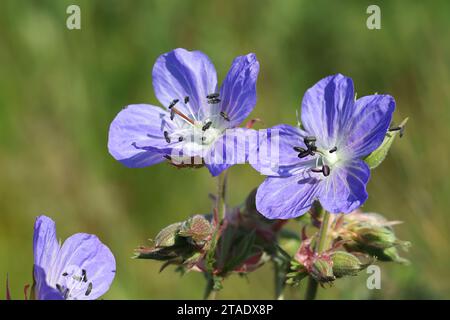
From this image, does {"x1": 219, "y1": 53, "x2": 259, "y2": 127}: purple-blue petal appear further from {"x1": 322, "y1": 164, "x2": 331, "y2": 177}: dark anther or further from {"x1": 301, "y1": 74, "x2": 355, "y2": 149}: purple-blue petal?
{"x1": 322, "y1": 164, "x2": 331, "y2": 177}: dark anther

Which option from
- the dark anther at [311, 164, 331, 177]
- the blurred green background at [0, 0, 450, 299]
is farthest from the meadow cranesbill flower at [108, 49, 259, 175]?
the blurred green background at [0, 0, 450, 299]

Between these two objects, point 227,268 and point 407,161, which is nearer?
point 227,268

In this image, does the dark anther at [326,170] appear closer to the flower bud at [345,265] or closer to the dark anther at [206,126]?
the flower bud at [345,265]

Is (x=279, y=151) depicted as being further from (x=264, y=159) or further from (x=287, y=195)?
(x=287, y=195)

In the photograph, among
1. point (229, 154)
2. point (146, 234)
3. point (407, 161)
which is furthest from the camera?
point (146, 234)

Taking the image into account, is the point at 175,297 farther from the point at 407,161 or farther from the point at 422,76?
the point at 422,76
